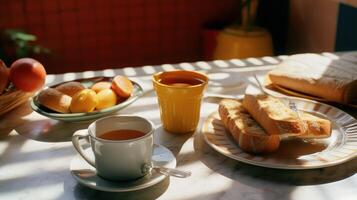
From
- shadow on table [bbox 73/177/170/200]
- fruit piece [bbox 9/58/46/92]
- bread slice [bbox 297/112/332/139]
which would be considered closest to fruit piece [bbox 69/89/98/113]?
fruit piece [bbox 9/58/46/92]

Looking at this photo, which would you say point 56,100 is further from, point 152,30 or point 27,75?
point 152,30

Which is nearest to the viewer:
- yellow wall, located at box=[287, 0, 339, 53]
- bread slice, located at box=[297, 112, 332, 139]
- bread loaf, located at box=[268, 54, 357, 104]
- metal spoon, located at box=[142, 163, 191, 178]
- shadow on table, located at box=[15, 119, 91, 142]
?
metal spoon, located at box=[142, 163, 191, 178]

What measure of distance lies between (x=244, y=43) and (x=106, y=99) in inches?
53.6

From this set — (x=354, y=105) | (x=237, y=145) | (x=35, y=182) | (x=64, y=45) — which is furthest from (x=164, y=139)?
(x=64, y=45)

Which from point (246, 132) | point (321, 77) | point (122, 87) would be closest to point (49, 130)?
point (122, 87)

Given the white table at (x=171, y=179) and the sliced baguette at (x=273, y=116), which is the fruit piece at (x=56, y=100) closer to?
the white table at (x=171, y=179)

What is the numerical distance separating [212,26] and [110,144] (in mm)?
1908

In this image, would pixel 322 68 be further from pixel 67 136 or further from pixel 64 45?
pixel 64 45

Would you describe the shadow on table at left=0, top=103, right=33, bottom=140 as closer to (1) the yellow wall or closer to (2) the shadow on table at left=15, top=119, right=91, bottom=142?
(2) the shadow on table at left=15, top=119, right=91, bottom=142

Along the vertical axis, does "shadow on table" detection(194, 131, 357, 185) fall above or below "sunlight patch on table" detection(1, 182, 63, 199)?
above

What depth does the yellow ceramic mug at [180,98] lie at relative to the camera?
846mm

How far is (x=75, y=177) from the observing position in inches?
27.2

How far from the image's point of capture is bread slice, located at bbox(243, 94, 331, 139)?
74cm

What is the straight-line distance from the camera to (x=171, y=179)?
71 cm
